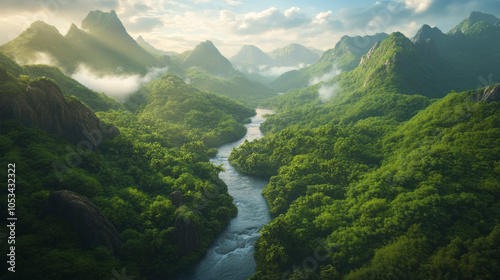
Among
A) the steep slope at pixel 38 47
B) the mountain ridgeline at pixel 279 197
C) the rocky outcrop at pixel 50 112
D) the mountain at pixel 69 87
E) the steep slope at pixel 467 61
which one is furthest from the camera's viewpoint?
the steep slope at pixel 38 47

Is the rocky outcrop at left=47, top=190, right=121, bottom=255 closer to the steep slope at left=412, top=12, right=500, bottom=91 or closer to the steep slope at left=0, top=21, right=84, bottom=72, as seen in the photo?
the steep slope at left=0, top=21, right=84, bottom=72

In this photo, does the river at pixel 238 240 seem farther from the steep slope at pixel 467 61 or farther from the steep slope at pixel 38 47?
the steep slope at pixel 38 47

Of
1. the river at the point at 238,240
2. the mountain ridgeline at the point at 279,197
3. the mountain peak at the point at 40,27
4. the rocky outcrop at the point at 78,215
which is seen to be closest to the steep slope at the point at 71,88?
the mountain ridgeline at the point at 279,197

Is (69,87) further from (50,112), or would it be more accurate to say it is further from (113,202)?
(113,202)

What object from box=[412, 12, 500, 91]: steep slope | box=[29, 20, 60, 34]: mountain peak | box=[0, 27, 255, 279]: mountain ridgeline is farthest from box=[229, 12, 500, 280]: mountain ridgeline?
box=[29, 20, 60, 34]: mountain peak

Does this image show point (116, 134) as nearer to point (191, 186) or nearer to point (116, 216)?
point (191, 186)

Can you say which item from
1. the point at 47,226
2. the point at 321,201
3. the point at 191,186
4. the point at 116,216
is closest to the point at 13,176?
the point at 47,226
